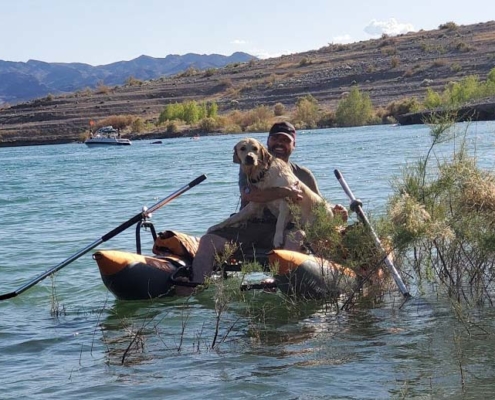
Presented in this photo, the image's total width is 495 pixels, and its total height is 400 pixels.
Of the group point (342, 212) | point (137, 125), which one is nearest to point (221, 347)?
point (342, 212)

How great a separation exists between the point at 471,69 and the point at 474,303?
2427 inches

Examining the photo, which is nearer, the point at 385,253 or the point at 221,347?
the point at 221,347

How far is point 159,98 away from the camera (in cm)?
8662

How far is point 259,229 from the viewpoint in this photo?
1075 centimetres

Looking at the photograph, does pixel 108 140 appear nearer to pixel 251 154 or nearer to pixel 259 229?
pixel 259 229

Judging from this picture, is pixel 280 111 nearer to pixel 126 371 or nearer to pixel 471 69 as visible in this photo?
pixel 471 69

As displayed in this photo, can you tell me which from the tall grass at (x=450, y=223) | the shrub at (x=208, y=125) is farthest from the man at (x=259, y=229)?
the shrub at (x=208, y=125)

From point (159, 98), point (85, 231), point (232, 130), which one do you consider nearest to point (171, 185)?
point (85, 231)

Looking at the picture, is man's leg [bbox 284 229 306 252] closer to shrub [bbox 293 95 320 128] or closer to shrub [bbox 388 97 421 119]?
shrub [bbox 388 97 421 119]

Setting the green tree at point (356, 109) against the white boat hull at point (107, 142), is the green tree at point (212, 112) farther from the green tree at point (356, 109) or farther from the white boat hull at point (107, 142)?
the green tree at point (356, 109)

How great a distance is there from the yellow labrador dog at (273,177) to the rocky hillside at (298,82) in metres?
55.0

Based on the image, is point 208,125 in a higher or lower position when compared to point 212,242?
lower

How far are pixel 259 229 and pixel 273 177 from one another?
2.31ft

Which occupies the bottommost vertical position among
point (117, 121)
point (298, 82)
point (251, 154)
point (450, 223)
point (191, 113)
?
point (117, 121)
